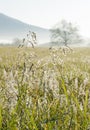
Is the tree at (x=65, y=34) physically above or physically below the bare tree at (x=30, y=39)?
below

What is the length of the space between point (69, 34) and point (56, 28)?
749 centimetres

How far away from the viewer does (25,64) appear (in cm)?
321

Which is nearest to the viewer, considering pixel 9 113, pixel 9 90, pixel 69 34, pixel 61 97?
pixel 9 90

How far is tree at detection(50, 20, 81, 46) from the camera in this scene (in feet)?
488

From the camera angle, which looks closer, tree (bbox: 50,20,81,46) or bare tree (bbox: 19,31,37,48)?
bare tree (bbox: 19,31,37,48)

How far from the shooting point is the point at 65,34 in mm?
153875

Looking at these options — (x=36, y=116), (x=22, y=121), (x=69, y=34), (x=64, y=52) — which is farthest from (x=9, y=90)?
(x=69, y=34)

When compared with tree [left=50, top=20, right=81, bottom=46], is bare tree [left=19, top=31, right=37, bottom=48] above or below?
above

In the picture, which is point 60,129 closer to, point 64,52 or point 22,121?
point 22,121

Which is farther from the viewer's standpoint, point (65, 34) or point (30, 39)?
point (65, 34)

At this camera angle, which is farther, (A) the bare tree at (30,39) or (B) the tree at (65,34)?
(B) the tree at (65,34)

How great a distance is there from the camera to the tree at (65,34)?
149 meters

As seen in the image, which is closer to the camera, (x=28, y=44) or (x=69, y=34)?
(x=28, y=44)

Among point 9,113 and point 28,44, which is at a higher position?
point 28,44
